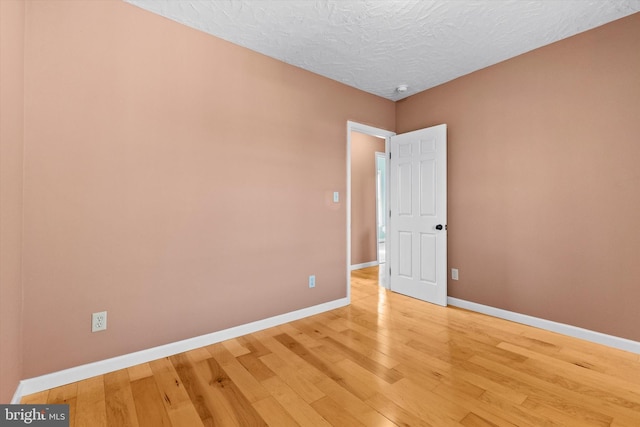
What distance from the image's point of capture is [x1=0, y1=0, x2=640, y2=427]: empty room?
1723 mm

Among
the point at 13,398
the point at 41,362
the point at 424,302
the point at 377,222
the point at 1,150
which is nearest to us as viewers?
the point at 1,150

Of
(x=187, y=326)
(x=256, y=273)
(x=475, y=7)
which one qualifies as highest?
(x=475, y=7)

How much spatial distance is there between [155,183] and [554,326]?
376 centimetres

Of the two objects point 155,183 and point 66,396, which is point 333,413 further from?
point 155,183

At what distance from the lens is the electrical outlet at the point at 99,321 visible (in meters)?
1.94

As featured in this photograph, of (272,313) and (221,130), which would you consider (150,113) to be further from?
(272,313)

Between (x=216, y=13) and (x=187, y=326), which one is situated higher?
(x=216, y=13)

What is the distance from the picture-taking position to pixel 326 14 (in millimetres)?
2207

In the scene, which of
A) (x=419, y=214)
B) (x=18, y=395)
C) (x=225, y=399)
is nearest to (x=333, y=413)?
(x=225, y=399)

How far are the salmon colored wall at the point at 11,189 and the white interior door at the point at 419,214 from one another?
359 centimetres

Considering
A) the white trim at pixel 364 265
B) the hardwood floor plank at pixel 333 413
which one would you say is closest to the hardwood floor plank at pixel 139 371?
the hardwood floor plank at pixel 333 413

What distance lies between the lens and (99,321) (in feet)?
6.44

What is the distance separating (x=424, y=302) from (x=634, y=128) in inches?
98.6

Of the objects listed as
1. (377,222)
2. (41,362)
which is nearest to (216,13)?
Result: (41,362)
